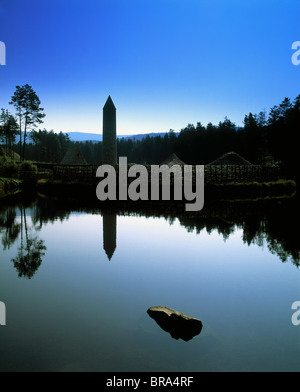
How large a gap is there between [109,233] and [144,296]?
6.94 metres

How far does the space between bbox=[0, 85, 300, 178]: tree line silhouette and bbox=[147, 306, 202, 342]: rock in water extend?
44.5 meters

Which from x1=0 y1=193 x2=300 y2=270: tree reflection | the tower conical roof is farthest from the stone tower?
x1=0 y1=193 x2=300 y2=270: tree reflection

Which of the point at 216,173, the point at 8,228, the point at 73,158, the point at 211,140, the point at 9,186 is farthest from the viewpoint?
the point at 211,140

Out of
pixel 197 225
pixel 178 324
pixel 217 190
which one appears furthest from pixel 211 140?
pixel 178 324

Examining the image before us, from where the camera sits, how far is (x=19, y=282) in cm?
806

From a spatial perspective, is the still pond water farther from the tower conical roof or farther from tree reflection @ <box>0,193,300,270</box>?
the tower conical roof

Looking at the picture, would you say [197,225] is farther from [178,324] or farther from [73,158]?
[73,158]

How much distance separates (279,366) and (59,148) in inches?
4217

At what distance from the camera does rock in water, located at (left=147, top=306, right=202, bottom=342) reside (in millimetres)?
5727

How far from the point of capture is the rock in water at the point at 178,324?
18.8 feet

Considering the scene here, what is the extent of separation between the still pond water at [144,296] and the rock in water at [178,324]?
5.4 inches

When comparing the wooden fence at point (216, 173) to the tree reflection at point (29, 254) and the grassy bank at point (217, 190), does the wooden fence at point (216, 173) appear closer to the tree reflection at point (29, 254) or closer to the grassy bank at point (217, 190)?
the grassy bank at point (217, 190)

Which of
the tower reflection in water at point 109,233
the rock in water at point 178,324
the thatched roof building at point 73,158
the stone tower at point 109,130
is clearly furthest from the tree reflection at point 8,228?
the thatched roof building at point 73,158

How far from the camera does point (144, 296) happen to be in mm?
7289
